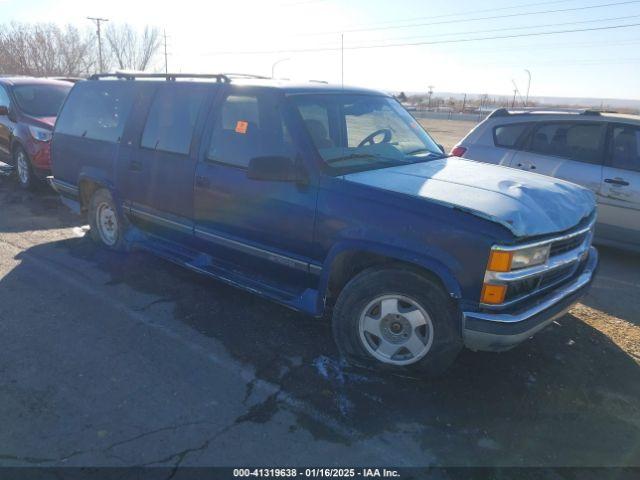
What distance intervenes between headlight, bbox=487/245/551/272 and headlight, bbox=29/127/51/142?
25.9 ft

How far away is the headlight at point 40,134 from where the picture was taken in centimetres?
823

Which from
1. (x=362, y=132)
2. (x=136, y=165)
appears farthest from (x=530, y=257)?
(x=136, y=165)

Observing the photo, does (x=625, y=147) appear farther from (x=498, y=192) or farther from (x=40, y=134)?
(x=40, y=134)

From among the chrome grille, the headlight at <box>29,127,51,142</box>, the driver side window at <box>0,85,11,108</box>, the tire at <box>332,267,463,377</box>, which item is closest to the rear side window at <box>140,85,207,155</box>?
the tire at <box>332,267,463,377</box>

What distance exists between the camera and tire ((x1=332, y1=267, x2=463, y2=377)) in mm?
3141

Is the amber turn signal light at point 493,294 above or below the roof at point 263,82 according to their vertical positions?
below

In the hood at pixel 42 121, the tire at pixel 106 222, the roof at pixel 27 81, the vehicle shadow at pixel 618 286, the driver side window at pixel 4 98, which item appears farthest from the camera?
the roof at pixel 27 81

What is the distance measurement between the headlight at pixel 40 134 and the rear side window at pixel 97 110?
2.44 metres

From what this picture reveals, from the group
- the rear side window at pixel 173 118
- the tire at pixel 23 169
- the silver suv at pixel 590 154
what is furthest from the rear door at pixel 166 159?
the tire at pixel 23 169

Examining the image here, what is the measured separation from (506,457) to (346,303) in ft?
4.44

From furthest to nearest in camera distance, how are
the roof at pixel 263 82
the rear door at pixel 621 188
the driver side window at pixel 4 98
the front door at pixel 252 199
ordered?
the driver side window at pixel 4 98 → the rear door at pixel 621 188 → the roof at pixel 263 82 → the front door at pixel 252 199

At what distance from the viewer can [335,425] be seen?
9.54 ft

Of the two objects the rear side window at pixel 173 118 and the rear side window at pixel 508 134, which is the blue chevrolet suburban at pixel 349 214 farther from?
the rear side window at pixel 508 134

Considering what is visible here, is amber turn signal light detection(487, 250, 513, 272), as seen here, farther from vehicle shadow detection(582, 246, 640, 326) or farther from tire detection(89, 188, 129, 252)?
tire detection(89, 188, 129, 252)
